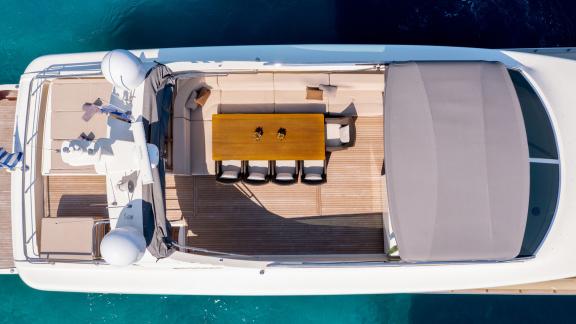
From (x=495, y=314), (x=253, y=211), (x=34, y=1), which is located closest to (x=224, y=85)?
(x=253, y=211)

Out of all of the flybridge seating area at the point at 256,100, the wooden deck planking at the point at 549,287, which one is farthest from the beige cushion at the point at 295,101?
the wooden deck planking at the point at 549,287

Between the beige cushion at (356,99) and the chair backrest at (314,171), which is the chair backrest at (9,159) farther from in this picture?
the beige cushion at (356,99)

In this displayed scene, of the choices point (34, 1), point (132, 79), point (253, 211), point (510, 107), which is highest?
point (34, 1)

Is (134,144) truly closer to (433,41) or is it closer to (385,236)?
(385,236)

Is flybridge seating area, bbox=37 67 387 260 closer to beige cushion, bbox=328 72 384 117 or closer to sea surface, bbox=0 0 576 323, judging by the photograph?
beige cushion, bbox=328 72 384 117

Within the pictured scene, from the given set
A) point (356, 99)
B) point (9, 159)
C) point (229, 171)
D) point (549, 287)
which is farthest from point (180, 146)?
point (549, 287)

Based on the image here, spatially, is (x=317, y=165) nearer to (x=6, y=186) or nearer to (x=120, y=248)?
(x=120, y=248)
